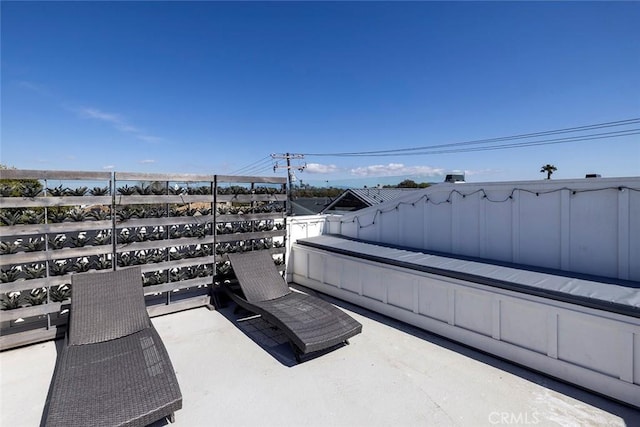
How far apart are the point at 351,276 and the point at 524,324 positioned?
2580 millimetres

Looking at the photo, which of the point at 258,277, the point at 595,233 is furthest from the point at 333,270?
the point at 595,233

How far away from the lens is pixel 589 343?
2633mm

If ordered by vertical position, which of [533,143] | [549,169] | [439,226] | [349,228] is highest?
[533,143]

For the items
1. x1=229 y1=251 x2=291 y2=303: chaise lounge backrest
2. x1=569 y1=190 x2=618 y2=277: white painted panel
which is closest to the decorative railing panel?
x1=229 y1=251 x2=291 y2=303: chaise lounge backrest

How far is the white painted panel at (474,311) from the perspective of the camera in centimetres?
334

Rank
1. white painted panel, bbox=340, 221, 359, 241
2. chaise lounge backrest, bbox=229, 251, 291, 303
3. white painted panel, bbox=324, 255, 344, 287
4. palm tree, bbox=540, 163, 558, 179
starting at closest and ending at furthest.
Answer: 1. chaise lounge backrest, bbox=229, 251, 291, 303
2. white painted panel, bbox=324, 255, 344, 287
3. white painted panel, bbox=340, 221, 359, 241
4. palm tree, bbox=540, 163, 558, 179

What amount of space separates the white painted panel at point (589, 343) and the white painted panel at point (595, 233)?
124 centimetres

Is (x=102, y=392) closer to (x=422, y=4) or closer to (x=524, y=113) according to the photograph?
(x=422, y=4)

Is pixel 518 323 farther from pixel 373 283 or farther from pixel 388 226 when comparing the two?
pixel 388 226

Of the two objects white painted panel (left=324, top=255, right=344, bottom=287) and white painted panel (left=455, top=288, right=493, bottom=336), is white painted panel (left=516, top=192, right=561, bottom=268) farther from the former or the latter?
white painted panel (left=324, top=255, right=344, bottom=287)

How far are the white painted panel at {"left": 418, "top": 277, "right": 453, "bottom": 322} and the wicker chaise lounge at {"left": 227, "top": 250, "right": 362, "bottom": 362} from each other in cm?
106

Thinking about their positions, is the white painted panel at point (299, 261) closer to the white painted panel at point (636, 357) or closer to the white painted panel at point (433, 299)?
the white painted panel at point (433, 299)

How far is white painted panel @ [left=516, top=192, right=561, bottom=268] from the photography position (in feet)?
12.4

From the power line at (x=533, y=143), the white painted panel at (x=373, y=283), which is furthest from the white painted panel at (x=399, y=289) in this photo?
the power line at (x=533, y=143)
